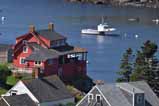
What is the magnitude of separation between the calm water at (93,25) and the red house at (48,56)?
6.36 metres

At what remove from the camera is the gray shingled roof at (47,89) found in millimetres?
41344

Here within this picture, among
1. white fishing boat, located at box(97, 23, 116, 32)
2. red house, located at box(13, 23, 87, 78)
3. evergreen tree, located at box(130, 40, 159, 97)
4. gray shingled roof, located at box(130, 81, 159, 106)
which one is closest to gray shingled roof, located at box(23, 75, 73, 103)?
gray shingled roof, located at box(130, 81, 159, 106)

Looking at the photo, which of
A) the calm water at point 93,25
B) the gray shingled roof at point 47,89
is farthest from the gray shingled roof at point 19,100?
the calm water at point 93,25

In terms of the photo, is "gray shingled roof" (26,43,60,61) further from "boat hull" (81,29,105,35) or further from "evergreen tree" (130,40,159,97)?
"boat hull" (81,29,105,35)

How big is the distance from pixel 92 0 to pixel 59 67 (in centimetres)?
12144

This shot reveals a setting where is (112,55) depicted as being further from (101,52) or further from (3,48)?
(3,48)

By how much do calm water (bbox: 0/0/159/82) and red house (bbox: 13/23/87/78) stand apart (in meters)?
6.36

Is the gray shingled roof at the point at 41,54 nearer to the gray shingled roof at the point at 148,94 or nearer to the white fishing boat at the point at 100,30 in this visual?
the gray shingled roof at the point at 148,94

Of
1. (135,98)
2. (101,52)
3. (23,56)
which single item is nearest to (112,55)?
(101,52)

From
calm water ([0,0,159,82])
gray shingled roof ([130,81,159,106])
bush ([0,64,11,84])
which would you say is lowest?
calm water ([0,0,159,82])

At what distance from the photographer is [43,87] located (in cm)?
4203

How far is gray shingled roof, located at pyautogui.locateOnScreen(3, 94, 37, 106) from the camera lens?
38.3 meters

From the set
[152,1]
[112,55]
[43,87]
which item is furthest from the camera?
[152,1]

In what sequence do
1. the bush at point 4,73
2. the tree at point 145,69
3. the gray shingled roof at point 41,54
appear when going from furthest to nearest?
the gray shingled roof at point 41,54 < the bush at point 4,73 < the tree at point 145,69
